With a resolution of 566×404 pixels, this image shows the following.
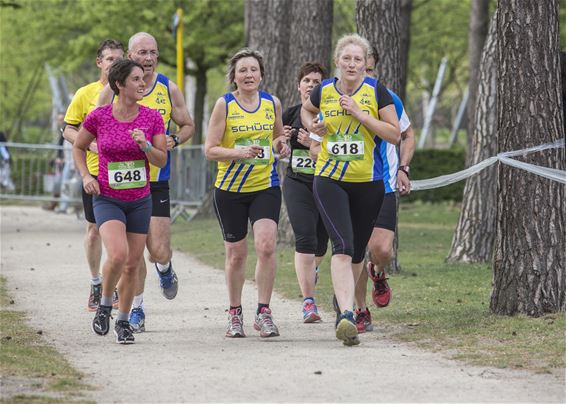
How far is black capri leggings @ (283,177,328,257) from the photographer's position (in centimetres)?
1116

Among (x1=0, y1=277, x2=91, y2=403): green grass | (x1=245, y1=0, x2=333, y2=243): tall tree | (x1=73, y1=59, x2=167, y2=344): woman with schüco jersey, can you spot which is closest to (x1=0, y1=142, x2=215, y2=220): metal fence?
(x1=245, y1=0, x2=333, y2=243): tall tree

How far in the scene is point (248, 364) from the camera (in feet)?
28.8

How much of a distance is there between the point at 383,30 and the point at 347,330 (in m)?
6.85

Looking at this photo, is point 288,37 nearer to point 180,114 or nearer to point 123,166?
point 180,114

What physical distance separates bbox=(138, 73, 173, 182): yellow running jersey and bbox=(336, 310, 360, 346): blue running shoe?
2108 millimetres

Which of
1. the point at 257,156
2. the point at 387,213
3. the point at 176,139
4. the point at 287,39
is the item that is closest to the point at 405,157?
the point at 387,213

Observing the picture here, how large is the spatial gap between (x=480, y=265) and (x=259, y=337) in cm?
673

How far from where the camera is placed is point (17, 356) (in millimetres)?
8961

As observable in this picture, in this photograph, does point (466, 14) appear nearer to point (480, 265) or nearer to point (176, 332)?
point (480, 265)

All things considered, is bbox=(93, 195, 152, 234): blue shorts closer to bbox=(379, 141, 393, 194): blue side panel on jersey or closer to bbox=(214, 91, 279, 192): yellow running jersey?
bbox=(214, 91, 279, 192): yellow running jersey

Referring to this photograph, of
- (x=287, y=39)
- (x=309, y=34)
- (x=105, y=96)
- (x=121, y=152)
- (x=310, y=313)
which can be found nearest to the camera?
(x=121, y=152)

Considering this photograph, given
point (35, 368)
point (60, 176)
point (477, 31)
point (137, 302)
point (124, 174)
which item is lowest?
point (35, 368)

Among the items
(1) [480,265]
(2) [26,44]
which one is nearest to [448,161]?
(2) [26,44]

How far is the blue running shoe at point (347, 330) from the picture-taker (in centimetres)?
948
